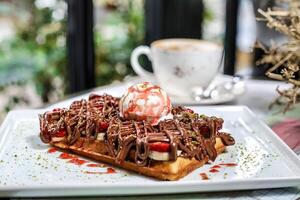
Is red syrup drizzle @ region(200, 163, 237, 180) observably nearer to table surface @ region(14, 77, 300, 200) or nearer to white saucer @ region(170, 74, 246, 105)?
table surface @ region(14, 77, 300, 200)

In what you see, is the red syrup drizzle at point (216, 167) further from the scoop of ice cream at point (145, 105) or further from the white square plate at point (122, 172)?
the scoop of ice cream at point (145, 105)

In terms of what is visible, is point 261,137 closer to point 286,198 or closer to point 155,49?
point 286,198

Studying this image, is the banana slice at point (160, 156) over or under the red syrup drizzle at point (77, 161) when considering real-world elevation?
over

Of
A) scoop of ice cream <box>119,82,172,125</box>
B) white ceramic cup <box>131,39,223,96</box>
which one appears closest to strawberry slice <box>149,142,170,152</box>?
scoop of ice cream <box>119,82,172,125</box>

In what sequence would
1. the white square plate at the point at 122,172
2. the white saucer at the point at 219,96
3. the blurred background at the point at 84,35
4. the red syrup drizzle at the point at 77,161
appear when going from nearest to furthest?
1. the white square plate at the point at 122,172
2. the red syrup drizzle at the point at 77,161
3. the white saucer at the point at 219,96
4. the blurred background at the point at 84,35

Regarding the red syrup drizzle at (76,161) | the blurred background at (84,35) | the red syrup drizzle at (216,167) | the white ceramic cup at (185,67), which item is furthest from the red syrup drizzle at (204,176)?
the blurred background at (84,35)

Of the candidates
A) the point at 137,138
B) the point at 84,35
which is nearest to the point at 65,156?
the point at 137,138
